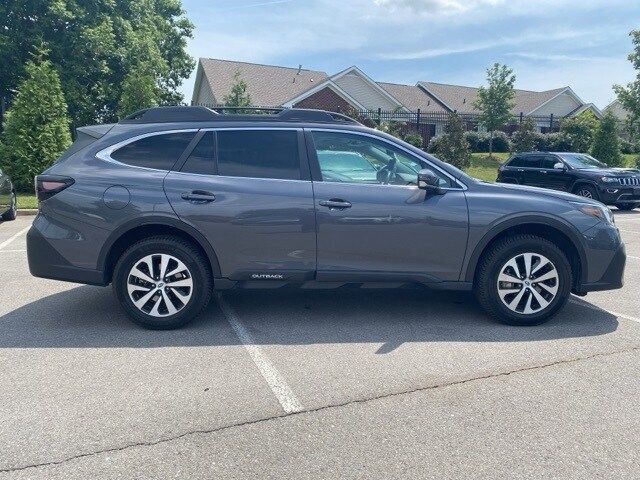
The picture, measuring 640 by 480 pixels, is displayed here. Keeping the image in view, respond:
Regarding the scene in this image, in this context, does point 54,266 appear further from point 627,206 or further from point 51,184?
point 627,206

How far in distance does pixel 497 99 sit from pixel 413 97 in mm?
11831

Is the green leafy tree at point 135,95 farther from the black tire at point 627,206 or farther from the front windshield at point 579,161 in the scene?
the black tire at point 627,206

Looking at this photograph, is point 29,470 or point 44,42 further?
point 44,42

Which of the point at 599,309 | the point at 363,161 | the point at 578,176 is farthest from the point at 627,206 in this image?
the point at 363,161

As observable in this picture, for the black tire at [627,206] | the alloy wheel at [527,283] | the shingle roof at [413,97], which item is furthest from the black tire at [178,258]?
the shingle roof at [413,97]

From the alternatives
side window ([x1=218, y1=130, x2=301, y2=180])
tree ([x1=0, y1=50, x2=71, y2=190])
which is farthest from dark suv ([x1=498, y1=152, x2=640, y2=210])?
tree ([x1=0, y1=50, x2=71, y2=190])

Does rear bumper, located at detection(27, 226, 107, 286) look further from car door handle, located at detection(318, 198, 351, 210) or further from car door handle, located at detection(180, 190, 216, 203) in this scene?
car door handle, located at detection(318, 198, 351, 210)

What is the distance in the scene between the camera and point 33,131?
1533 cm

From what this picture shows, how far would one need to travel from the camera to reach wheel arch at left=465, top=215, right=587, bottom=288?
4.60 metres

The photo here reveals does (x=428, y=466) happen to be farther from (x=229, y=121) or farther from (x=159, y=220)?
(x=229, y=121)

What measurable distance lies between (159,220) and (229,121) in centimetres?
108

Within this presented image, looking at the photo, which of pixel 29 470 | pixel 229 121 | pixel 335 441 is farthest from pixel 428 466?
pixel 229 121

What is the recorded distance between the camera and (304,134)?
15.5ft

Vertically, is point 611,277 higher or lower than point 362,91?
lower
